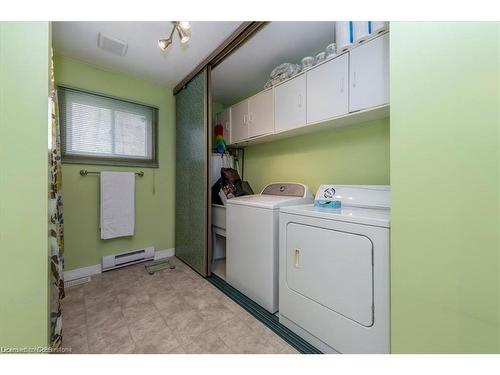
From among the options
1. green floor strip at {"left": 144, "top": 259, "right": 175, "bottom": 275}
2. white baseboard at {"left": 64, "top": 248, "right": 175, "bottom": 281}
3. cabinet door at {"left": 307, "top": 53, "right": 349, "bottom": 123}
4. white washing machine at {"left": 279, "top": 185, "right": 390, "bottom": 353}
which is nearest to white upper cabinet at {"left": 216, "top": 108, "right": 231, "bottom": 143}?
cabinet door at {"left": 307, "top": 53, "right": 349, "bottom": 123}

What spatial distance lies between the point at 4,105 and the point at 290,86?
1.80 meters

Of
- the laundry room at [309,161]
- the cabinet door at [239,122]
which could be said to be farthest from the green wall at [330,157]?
the cabinet door at [239,122]

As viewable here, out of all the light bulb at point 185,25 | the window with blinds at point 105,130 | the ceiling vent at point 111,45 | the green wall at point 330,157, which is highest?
the ceiling vent at point 111,45

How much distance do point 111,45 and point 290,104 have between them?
183 cm

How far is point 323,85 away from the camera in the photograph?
155 centimetres

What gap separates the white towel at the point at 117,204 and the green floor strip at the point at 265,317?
1.26 m

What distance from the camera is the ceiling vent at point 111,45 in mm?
1792

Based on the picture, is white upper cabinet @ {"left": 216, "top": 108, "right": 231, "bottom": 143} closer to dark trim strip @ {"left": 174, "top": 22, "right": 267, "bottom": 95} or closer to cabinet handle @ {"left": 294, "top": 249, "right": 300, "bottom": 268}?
dark trim strip @ {"left": 174, "top": 22, "right": 267, "bottom": 95}

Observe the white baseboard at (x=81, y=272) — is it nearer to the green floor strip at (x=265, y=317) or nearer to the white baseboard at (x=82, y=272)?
the white baseboard at (x=82, y=272)

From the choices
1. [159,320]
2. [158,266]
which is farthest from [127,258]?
[159,320]

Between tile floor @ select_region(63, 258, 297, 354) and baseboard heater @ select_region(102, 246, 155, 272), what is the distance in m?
0.22

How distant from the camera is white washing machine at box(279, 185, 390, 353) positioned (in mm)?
987
